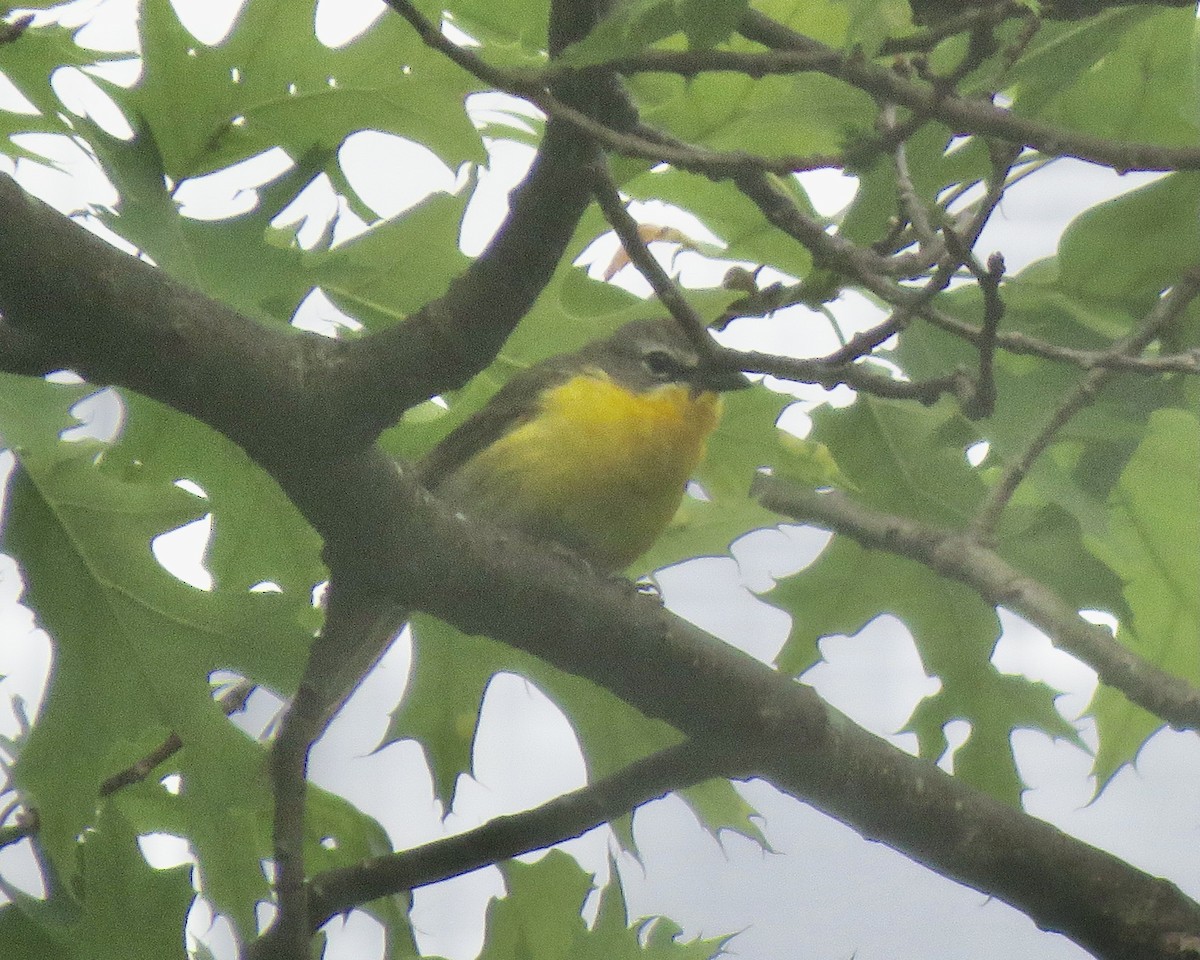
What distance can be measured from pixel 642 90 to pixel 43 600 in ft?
5.01

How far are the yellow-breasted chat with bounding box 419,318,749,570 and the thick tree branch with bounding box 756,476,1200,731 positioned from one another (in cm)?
69

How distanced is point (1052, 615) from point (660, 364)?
5.34ft

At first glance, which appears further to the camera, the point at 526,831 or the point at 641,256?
the point at 526,831

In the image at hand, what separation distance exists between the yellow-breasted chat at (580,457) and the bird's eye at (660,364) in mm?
32

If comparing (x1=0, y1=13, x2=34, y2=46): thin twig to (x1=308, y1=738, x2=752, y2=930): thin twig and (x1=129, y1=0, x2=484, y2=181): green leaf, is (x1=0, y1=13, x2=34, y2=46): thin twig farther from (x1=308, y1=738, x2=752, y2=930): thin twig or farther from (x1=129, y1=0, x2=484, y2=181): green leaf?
(x1=308, y1=738, x2=752, y2=930): thin twig

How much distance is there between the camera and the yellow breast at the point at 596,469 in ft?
12.3

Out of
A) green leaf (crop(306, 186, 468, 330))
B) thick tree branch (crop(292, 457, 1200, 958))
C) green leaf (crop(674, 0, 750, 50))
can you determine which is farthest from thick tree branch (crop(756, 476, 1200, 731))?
green leaf (crop(674, 0, 750, 50))

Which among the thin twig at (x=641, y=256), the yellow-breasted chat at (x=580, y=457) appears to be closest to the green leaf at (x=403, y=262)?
the yellow-breasted chat at (x=580, y=457)

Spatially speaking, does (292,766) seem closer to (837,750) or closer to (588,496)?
(837,750)

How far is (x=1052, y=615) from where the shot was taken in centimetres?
285

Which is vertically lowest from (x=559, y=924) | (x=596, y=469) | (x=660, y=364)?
(x=559, y=924)

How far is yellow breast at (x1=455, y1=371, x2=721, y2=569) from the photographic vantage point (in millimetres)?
3742

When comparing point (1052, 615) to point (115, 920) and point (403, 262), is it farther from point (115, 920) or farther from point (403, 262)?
point (115, 920)

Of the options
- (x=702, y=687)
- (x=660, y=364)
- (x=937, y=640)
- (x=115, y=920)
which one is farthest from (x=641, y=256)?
(x=660, y=364)
